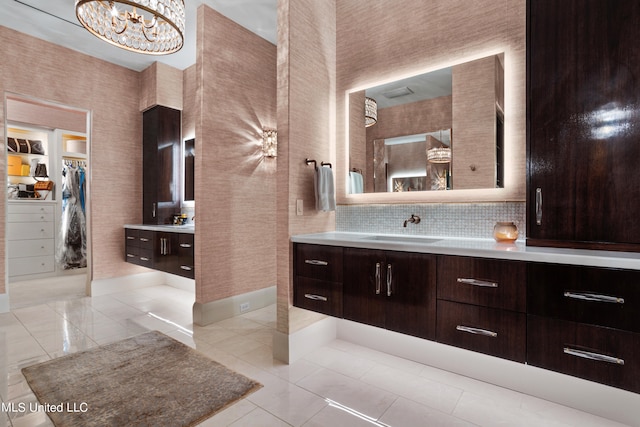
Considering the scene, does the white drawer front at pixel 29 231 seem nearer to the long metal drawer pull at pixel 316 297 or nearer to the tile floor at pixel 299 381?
the tile floor at pixel 299 381

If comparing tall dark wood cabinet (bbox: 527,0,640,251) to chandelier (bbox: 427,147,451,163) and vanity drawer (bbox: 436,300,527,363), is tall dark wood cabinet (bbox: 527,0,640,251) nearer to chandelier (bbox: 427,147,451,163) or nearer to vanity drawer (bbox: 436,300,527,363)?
vanity drawer (bbox: 436,300,527,363)

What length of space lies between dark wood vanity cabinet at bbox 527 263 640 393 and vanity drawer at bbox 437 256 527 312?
5cm

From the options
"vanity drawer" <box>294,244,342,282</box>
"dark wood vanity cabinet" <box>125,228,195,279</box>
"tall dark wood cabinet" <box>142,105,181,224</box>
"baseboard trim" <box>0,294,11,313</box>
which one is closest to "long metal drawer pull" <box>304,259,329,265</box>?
"vanity drawer" <box>294,244,342,282</box>

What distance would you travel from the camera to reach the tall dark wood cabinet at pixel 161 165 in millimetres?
4402

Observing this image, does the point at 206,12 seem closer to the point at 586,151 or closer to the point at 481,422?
the point at 586,151

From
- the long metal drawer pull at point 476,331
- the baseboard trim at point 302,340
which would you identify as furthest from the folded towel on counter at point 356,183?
the long metal drawer pull at point 476,331

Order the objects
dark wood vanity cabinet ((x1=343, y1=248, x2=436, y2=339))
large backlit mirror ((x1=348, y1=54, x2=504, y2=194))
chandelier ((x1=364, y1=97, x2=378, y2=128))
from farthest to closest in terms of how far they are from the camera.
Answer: chandelier ((x1=364, y1=97, x2=378, y2=128)) < large backlit mirror ((x1=348, y1=54, x2=504, y2=194)) < dark wood vanity cabinet ((x1=343, y1=248, x2=436, y2=339))

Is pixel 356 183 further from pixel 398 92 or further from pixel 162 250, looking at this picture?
pixel 162 250

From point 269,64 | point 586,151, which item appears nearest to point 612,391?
point 586,151

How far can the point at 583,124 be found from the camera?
1.57m

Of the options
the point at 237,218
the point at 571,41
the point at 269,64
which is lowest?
the point at 237,218

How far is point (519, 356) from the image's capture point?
152 centimetres

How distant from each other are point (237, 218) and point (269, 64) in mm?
1987

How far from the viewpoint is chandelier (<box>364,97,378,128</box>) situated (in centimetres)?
270
